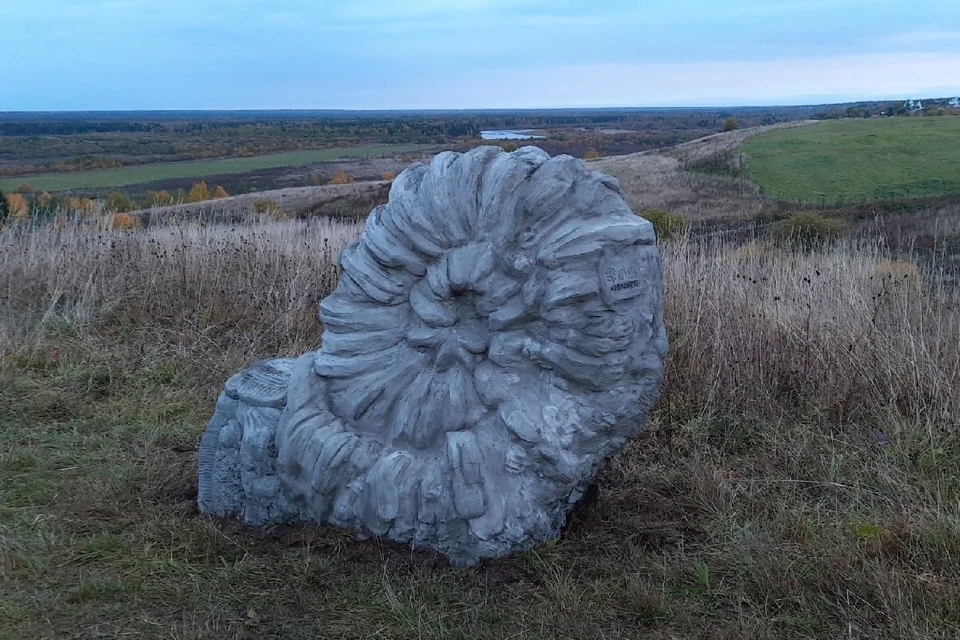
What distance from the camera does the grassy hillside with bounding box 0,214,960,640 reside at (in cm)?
298

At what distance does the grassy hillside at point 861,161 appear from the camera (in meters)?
20.2

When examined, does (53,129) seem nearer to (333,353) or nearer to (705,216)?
(705,216)

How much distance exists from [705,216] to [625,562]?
15.2 m

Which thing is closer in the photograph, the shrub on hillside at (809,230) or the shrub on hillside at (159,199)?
the shrub on hillside at (809,230)

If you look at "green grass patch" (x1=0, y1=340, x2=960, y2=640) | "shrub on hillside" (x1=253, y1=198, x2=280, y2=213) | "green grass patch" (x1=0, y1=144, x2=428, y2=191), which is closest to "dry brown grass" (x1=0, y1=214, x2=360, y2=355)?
"green grass patch" (x1=0, y1=340, x2=960, y2=640)

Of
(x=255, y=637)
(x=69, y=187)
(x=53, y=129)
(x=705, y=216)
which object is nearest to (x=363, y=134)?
(x=53, y=129)

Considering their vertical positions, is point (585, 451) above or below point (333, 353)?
below

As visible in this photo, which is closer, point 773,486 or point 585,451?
point 585,451

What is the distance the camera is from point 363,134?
232 feet

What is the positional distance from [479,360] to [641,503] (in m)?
1.15

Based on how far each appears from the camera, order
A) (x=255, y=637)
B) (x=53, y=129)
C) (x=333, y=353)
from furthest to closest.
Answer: (x=53, y=129)
(x=333, y=353)
(x=255, y=637)

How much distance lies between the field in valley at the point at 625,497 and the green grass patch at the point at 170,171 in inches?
994

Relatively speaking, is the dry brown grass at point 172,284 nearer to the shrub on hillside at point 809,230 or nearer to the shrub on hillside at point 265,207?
the shrub on hillside at point 265,207

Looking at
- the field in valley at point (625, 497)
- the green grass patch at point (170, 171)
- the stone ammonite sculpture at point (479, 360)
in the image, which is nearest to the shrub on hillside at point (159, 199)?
the field in valley at point (625, 497)
